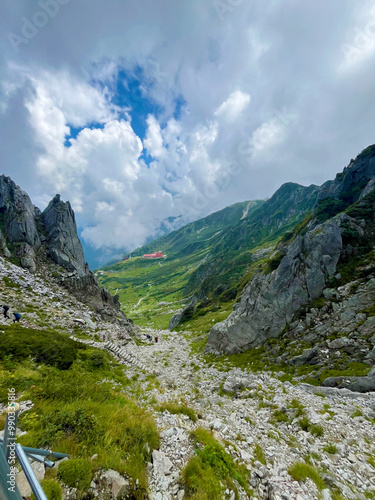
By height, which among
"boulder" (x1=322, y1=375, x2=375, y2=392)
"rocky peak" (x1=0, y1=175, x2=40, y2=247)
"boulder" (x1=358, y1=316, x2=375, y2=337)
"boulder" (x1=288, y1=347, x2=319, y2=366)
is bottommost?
"boulder" (x1=322, y1=375, x2=375, y2=392)

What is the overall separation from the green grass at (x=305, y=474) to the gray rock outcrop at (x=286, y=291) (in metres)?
17.1

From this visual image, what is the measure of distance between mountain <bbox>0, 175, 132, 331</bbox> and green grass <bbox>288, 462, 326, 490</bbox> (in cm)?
4172

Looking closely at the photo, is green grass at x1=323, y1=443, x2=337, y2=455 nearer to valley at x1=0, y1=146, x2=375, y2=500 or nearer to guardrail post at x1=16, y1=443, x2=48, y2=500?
valley at x1=0, y1=146, x2=375, y2=500

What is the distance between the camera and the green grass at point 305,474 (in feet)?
25.4

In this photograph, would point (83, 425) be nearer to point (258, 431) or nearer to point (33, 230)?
point (258, 431)

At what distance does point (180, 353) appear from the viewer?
114 feet

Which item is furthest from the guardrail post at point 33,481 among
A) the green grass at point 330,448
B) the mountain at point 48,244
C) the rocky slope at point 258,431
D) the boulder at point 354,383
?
the mountain at point 48,244

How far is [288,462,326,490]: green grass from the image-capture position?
7754mm

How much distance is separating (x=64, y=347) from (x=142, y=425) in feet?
45.1

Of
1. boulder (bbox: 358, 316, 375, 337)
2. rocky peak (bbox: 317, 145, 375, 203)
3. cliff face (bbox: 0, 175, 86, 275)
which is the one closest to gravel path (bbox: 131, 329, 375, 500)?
boulder (bbox: 358, 316, 375, 337)

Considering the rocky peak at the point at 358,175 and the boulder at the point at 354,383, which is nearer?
the boulder at the point at 354,383

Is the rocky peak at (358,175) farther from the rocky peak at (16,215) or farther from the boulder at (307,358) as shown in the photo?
the rocky peak at (16,215)

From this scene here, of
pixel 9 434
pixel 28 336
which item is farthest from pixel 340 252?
pixel 28 336

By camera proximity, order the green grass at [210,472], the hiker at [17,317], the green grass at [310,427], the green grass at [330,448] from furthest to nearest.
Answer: the hiker at [17,317] → the green grass at [310,427] → the green grass at [330,448] → the green grass at [210,472]
